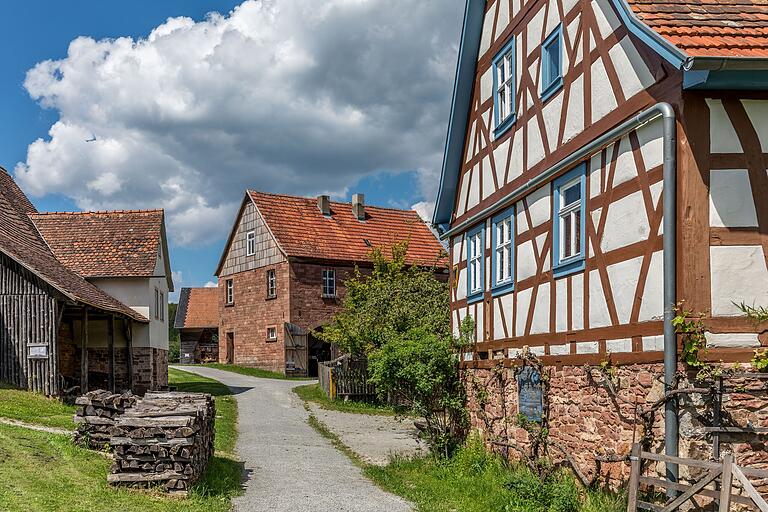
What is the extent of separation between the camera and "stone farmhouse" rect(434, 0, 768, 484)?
9008 millimetres

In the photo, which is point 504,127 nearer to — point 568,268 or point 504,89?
point 504,89

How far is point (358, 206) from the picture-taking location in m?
47.8

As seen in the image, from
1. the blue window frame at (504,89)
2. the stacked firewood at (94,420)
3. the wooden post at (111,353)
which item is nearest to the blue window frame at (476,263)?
the blue window frame at (504,89)

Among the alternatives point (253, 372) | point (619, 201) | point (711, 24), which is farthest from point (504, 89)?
point (253, 372)

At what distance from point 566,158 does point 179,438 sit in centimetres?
701

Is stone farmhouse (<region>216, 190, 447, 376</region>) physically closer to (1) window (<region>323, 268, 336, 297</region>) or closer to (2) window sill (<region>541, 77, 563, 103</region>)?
(1) window (<region>323, 268, 336, 297</region>)

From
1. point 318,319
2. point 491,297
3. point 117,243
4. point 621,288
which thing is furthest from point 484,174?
point 318,319

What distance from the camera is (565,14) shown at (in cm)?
1233

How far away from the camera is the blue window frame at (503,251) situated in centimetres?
1428

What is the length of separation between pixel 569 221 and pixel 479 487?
4443mm

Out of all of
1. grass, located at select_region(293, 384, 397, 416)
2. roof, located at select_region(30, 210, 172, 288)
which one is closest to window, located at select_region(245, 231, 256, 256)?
roof, located at select_region(30, 210, 172, 288)

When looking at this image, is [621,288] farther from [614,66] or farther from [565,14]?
[565,14]

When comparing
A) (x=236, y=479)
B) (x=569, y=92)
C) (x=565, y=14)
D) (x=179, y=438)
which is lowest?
(x=236, y=479)

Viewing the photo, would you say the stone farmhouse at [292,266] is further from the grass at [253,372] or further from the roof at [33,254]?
the roof at [33,254]
